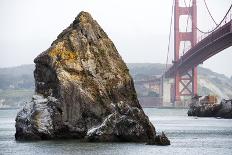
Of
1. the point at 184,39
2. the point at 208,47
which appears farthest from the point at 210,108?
the point at 184,39

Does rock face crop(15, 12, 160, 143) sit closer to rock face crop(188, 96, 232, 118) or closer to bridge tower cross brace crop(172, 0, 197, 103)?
rock face crop(188, 96, 232, 118)

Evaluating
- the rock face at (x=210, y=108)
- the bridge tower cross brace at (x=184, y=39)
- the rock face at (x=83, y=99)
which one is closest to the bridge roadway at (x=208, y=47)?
the rock face at (x=210, y=108)

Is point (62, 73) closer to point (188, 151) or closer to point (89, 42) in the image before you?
point (89, 42)

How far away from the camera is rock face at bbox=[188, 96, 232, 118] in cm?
8956

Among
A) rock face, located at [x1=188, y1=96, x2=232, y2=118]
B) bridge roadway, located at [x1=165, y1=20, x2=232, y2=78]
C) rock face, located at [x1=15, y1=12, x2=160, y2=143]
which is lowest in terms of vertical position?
rock face, located at [x1=15, y1=12, x2=160, y2=143]

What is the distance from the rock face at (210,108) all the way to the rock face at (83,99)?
46.6 m

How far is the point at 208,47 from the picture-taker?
3890 inches

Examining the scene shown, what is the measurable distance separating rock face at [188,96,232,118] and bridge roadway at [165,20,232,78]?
5.80 m

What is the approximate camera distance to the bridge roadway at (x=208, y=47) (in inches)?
3521

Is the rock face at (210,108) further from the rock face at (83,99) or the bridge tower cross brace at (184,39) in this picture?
the rock face at (83,99)

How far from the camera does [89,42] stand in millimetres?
43281

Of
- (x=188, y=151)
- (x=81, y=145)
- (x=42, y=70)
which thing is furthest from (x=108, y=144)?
(x=42, y=70)

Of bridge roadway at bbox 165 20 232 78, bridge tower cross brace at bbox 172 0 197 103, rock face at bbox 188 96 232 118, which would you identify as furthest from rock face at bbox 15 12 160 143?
bridge tower cross brace at bbox 172 0 197 103

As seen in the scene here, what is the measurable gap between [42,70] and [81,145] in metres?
6.45
